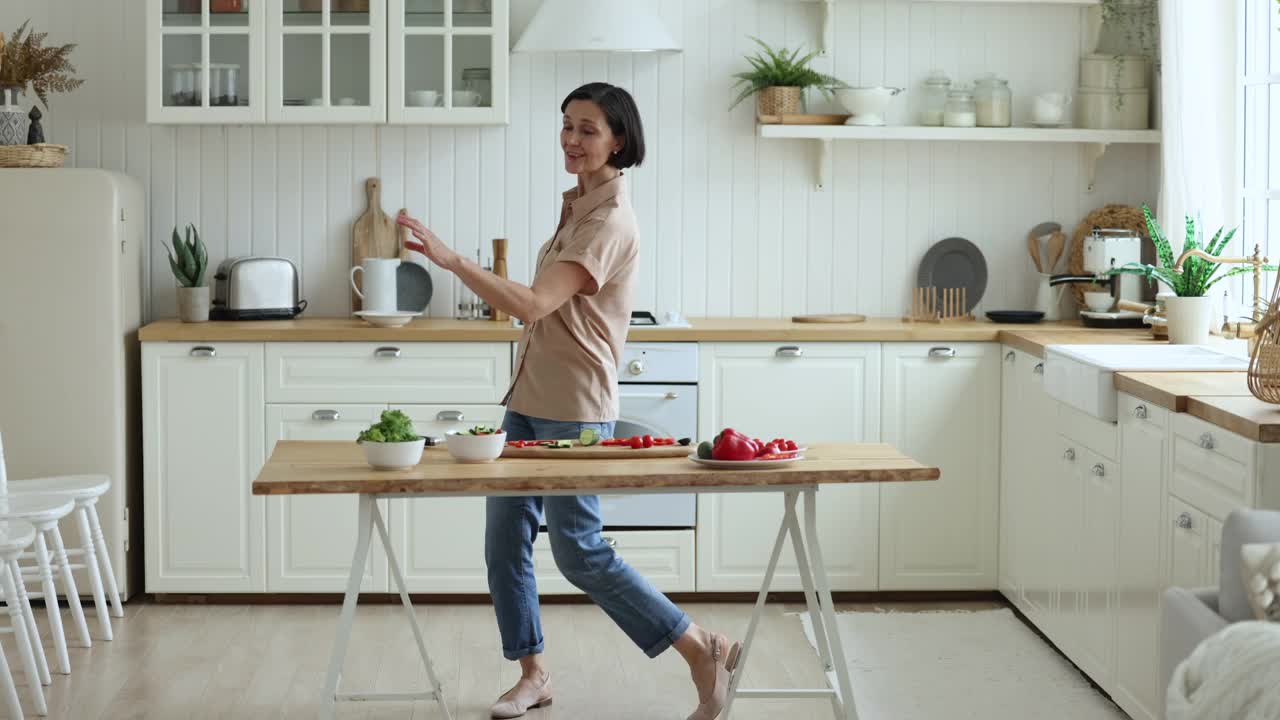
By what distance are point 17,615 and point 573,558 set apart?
4.55 ft

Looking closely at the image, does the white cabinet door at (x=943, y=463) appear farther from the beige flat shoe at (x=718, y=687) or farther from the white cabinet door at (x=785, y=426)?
the beige flat shoe at (x=718, y=687)

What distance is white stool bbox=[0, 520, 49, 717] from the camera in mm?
3383

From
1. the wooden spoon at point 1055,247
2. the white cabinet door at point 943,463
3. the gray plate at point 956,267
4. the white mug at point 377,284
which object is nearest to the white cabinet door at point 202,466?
the white mug at point 377,284

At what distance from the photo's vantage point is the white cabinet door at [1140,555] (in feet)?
10.8

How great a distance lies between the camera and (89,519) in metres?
4.29

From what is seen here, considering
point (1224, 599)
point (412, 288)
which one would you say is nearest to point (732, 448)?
point (1224, 599)

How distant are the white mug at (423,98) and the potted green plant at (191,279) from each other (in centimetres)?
82

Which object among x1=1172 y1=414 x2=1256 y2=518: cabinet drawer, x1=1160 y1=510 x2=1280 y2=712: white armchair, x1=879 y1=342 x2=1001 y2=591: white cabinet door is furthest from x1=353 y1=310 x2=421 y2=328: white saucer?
x1=1160 y1=510 x2=1280 y2=712: white armchair

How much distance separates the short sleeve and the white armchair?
132 centimetres

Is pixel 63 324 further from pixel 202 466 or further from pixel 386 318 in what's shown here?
pixel 386 318

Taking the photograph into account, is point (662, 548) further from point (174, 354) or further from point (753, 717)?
point (174, 354)

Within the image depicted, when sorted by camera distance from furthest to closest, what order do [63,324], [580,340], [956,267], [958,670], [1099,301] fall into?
[956,267] < [1099,301] < [63,324] < [958,670] < [580,340]

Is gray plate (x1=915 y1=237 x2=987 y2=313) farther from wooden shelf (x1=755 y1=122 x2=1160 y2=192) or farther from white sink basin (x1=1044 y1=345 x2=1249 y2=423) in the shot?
white sink basin (x1=1044 y1=345 x2=1249 y2=423)

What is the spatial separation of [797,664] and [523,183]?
193 cm
